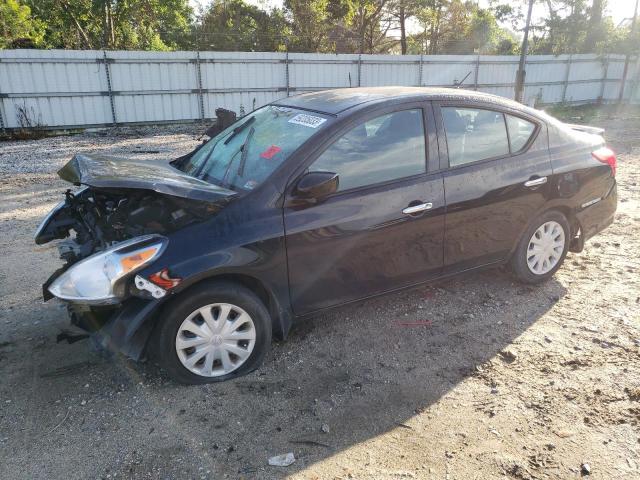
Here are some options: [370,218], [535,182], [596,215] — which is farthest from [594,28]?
[370,218]

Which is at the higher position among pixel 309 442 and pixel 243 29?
pixel 243 29

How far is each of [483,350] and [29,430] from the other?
2867 mm

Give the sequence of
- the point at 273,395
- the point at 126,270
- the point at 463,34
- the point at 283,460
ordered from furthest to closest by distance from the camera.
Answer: the point at 463,34, the point at 273,395, the point at 126,270, the point at 283,460

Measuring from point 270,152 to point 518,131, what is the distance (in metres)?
2.05

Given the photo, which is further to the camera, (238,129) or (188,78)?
(188,78)

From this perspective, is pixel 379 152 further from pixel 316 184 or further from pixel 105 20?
pixel 105 20

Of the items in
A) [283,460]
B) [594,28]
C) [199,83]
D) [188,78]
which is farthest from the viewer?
[594,28]

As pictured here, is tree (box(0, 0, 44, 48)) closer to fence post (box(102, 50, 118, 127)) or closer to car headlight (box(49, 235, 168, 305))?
fence post (box(102, 50, 118, 127))

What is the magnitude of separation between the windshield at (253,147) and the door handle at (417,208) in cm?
82

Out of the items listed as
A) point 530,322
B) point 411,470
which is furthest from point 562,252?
point 411,470

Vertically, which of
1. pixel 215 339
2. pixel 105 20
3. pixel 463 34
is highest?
pixel 105 20

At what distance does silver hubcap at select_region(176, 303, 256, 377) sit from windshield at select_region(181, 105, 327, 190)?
81cm

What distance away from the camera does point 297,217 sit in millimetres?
3117

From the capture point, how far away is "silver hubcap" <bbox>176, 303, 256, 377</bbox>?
9.77ft
